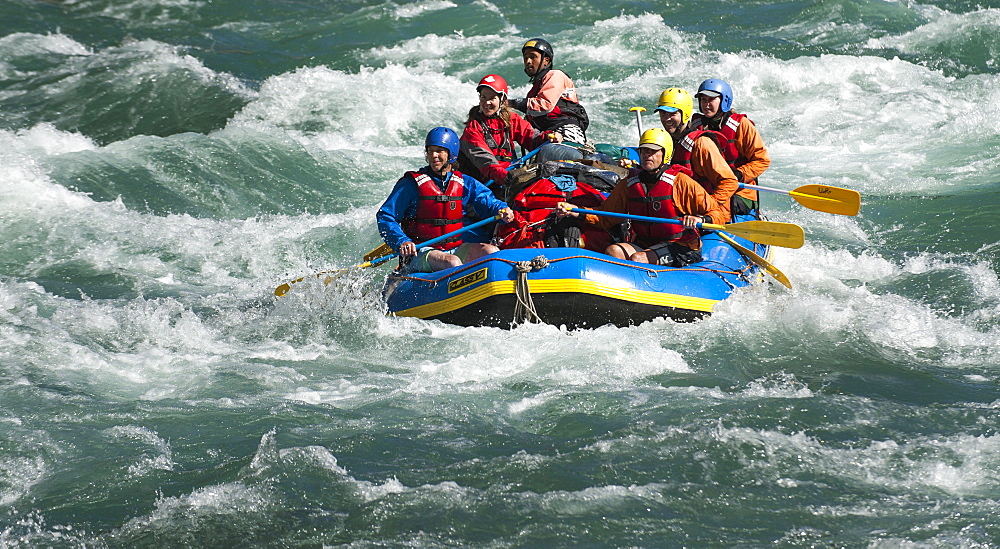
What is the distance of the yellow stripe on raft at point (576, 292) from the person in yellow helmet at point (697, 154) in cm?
93

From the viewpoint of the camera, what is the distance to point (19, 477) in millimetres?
4992

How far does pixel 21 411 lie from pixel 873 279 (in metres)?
6.48

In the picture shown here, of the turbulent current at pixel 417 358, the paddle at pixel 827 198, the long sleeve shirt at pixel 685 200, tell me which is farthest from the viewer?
the paddle at pixel 827 198

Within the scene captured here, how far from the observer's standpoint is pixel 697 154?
761 centimetres

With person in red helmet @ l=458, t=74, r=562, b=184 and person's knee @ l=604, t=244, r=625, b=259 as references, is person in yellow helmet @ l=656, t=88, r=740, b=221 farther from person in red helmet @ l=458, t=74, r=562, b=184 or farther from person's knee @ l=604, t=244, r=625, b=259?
person in red helmet @ l=458, t=74, r=562, b=184

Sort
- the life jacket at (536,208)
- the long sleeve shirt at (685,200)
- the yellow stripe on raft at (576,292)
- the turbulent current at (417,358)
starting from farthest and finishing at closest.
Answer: the life jacket at (536,208)
the long sleeve shirt at (685,200)
the yellow stripe on raft at (576,292)
the turbulent current at (417,358)

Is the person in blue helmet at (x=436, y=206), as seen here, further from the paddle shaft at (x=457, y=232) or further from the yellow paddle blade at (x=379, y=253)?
the yellow paddle blade at (x=379, y=253)

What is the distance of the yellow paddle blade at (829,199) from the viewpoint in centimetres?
796

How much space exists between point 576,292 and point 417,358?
1.12m

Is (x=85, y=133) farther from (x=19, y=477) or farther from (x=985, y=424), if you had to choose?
(x=985, y=424)

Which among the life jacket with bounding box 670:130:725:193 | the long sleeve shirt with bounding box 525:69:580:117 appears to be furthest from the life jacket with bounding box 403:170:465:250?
the life jacket with bounding box 670:130:725:193

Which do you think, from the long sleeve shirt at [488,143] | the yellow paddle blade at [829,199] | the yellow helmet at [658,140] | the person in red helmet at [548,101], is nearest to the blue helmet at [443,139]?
the long sleeve shirt at [488,143]

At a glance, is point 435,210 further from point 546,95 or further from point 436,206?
point 546,95

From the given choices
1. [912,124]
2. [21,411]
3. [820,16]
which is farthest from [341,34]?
[21,411]
